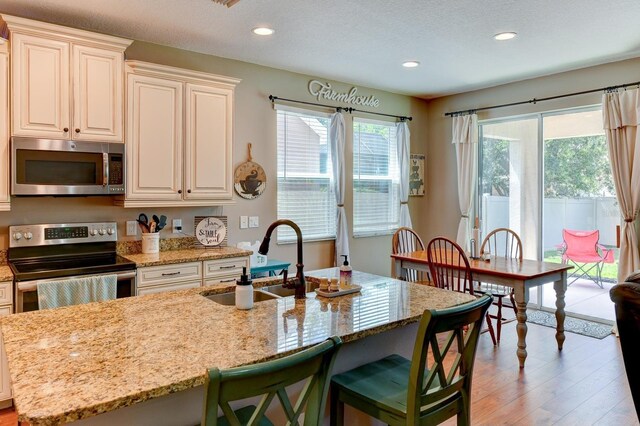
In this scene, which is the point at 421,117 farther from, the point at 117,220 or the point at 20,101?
the point at 20,101

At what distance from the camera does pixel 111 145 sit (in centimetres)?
327

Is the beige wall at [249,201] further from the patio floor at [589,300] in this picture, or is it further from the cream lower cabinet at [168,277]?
the patio floor at [589,300]

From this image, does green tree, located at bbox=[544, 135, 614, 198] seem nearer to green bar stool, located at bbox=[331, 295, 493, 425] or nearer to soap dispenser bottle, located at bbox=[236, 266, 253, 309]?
green bar stool, located at bbox=[331, 295, 493, 425]

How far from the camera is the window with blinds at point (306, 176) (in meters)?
4.70

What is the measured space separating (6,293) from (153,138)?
1462mm

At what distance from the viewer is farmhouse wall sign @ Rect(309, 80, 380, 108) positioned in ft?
16.2

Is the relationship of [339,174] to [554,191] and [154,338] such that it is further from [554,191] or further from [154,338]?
[154,338]

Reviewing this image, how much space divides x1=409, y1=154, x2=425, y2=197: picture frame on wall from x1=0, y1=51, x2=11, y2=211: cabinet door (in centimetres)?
453

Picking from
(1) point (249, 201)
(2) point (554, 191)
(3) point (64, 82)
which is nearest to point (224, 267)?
(1) point (249, 201)

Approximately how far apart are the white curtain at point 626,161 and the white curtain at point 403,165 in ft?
7.24

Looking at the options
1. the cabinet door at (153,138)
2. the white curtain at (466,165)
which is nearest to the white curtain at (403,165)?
the white curtain at (466,165)

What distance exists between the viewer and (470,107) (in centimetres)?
570

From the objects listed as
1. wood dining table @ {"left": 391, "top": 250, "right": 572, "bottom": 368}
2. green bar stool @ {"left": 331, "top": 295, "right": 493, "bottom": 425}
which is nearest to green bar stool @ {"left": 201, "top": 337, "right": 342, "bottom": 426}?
green bar stool @ {"left": 331, "top": 295, "right": 493, "bottom": 425}

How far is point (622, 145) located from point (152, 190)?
14.2 feet
